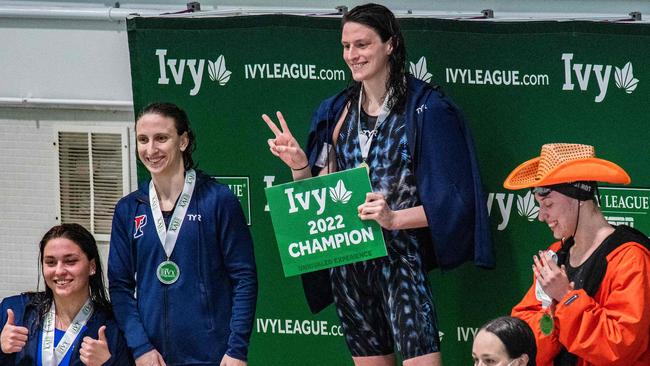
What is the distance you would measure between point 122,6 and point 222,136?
0.86 m

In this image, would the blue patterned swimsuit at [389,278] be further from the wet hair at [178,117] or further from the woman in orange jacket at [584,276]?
the wet hair at [178,117]

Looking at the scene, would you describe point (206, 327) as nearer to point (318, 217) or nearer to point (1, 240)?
point (318, 217)

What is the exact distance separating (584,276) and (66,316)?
2.19 m

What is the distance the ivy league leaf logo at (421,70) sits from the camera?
246 inches

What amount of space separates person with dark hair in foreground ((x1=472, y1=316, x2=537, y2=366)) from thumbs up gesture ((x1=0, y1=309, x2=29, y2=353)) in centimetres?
196

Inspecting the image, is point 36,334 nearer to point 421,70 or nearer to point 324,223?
point 324,223

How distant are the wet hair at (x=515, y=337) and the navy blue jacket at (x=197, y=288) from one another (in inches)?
48.5

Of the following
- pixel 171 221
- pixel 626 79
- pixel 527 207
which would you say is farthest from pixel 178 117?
pixel 626 79

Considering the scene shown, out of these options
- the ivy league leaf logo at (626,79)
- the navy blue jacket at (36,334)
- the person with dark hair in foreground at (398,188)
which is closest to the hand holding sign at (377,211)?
the person with dark hair in foreground at (398,188)

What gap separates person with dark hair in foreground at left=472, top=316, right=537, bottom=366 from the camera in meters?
4.75

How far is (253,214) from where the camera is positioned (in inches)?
258

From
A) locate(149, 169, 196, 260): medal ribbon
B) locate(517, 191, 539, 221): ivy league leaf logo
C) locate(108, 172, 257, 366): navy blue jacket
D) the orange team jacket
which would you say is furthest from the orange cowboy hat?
locate(149, 169, 196, 260): medal ribbon

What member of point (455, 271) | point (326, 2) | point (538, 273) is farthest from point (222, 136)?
point (538, 273)

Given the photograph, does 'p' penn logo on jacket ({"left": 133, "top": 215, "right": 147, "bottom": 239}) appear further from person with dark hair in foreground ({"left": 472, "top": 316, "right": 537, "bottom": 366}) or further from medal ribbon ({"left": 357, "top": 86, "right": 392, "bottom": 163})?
person with dark hair in foreground ({"left": 472, "top": 316, "right": 537, "bottom": 366})
